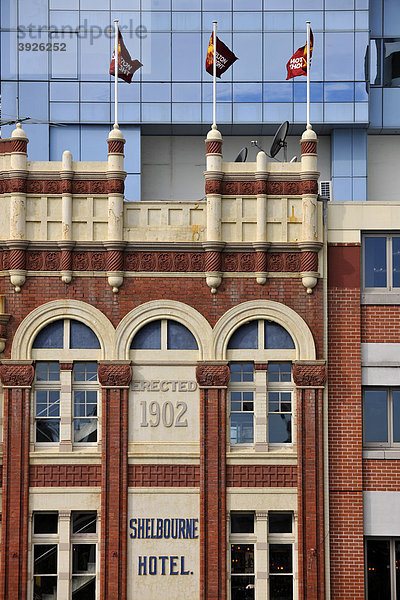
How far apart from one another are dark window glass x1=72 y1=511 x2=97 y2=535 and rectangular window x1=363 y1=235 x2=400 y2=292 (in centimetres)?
1015

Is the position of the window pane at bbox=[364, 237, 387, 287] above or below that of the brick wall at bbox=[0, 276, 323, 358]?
above

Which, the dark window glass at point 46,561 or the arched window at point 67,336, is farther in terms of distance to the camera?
the arched window at point 67,336

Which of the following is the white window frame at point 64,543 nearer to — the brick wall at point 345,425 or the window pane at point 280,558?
the window pane at point 280,558

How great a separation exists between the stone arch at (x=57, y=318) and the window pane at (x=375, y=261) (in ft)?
24.8

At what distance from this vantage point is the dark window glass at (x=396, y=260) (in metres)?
31.2

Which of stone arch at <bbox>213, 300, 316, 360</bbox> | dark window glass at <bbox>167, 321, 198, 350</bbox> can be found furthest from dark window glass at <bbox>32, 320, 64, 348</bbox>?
stone arch at <bbox>213, 300, 316, 360</bbox>

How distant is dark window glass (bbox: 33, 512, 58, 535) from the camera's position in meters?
30.2

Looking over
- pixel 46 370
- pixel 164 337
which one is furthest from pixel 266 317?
pixel 46 370

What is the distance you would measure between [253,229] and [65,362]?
21.4 ft

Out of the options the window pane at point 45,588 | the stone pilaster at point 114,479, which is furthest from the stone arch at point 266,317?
the window pane at point 45,588

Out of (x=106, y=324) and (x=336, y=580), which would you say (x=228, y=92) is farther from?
(x=336, y=580)

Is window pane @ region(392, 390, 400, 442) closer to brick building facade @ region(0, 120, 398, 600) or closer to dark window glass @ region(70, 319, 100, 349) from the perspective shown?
brick building facade @ region(0, 120, 398, 600)

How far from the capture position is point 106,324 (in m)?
30.5

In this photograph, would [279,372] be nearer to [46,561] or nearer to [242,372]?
[242,372]
